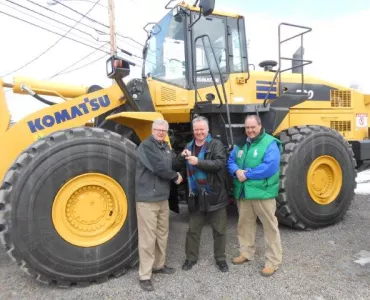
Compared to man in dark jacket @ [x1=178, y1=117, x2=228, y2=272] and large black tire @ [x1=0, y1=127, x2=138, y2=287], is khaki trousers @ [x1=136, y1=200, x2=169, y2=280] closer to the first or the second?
large black tire @ [x1=0, y1=127, x2=138, y2=287]

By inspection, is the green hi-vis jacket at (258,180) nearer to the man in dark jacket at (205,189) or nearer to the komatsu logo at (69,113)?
the man in dark jacket at (205,189)

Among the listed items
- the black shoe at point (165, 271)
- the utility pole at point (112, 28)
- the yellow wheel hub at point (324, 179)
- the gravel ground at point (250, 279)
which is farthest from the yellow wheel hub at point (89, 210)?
the utility pole at point (112, 28)

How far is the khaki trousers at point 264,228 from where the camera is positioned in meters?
3.79

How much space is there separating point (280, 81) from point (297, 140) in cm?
107

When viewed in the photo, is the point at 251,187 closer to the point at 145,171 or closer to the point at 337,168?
the point at 145,171

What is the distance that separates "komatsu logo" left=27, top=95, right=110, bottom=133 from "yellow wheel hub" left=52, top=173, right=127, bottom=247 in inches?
32.7

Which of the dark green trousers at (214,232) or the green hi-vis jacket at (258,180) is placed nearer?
the green hi-vis jacket at (258,180)

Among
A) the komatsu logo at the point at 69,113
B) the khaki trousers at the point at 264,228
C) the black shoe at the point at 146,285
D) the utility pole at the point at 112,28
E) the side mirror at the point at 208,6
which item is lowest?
the black shoe at the point at 146,285

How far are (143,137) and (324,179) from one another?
284cm

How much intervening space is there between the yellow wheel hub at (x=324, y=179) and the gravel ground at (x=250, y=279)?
76cm

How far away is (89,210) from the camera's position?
3.55 meters

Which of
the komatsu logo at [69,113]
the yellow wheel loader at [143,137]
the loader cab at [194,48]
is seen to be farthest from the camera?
the loader cab at [194,48]

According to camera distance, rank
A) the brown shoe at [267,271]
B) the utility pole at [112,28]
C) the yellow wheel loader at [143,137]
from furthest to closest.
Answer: the utility pole at [112,28], the brown shoe at [267,271], the yellow wheel loader at [143,137]

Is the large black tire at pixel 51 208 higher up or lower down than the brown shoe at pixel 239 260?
higher up
